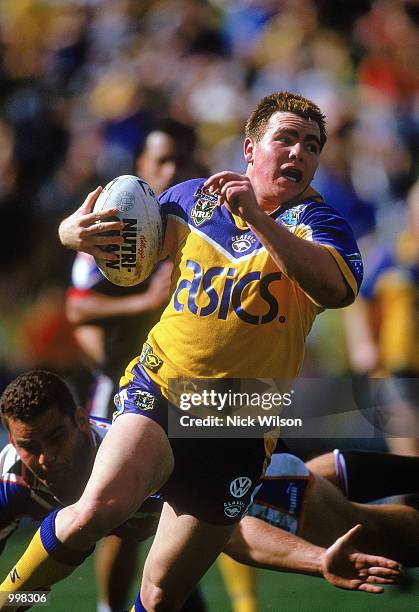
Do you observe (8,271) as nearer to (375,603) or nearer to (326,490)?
(326,490)

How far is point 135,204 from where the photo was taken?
265 centimetres

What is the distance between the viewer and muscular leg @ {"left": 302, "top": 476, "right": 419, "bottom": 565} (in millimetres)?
3035

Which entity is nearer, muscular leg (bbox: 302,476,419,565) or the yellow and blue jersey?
the yellow and blue jersey

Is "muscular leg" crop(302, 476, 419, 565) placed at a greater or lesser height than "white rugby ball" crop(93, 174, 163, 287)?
lesser

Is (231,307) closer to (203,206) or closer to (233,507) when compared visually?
(203,206)

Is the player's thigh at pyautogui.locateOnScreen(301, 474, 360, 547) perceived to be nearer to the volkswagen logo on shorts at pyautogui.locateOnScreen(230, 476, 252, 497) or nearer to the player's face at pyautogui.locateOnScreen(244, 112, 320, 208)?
the volkswagen logo on shorts at pyautogui.locateOnScreen(230, 476, 252, 497)

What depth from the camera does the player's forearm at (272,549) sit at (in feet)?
9.32

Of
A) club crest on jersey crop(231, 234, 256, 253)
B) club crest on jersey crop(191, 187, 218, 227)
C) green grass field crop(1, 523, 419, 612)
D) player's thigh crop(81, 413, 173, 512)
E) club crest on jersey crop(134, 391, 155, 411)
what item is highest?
club crest on jersey crop(191, 187, 218, 227)

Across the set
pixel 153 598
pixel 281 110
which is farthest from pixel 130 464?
pixel 281 110

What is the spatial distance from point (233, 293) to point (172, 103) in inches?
36.3

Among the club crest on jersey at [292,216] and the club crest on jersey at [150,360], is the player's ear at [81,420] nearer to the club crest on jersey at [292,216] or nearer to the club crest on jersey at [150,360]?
the club crest on jersey at [150,360]

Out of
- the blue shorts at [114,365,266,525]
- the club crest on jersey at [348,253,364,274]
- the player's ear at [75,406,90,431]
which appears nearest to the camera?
the club crest on jersey at [348,253,364,274]

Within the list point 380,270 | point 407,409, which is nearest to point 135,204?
point 380,270

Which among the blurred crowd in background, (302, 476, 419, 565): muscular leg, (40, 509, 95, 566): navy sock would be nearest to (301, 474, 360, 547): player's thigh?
(302, 476, 419, 565): muscular leg
